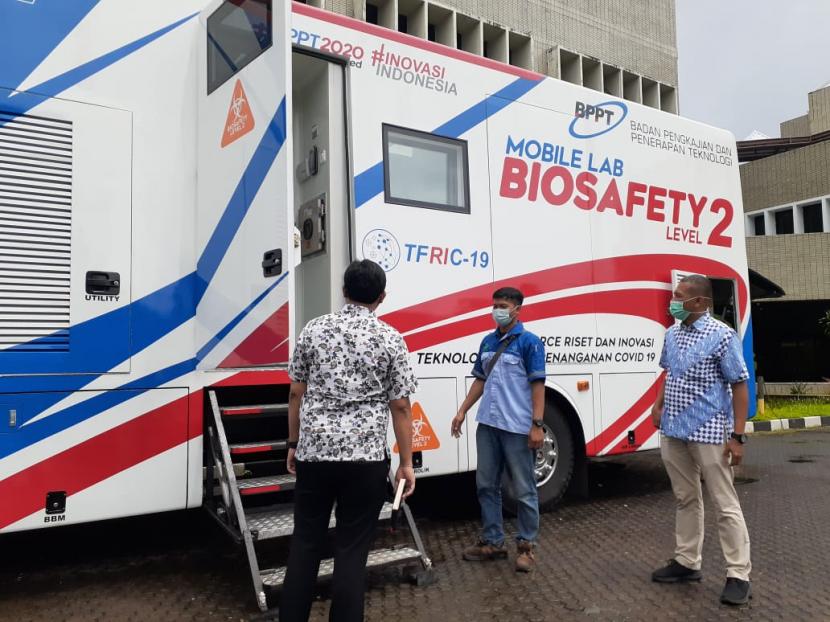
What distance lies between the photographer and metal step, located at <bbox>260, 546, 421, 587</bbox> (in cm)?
380

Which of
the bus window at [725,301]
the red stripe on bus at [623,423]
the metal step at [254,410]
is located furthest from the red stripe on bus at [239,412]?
the bus window at [725,301]

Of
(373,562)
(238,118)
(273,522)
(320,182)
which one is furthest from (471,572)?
(238,118)

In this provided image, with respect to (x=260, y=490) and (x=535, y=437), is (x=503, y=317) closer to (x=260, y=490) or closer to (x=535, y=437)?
(x=535, y=437)

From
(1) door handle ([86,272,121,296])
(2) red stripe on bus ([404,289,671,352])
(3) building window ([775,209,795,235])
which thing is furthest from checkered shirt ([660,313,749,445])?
(3) building window ([775,209,795,235])

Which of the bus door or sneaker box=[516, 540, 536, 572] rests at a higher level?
the bus door

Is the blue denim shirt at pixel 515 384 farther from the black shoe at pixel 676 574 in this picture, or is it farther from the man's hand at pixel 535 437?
the black shoe at pixel 676 574

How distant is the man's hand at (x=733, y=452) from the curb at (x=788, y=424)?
30.0ft

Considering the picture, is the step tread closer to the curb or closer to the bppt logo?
the bppt logo

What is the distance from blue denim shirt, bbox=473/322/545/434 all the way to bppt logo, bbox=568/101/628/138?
240 cm

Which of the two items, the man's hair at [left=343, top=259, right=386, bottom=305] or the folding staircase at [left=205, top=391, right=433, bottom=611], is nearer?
the man's hair at [left=343, top=259, right=386, bottom=305]

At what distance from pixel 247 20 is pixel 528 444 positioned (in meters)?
3.10

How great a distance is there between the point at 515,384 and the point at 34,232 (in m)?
2.95

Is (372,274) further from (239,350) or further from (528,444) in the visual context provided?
(528,444)

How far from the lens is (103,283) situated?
429cm
